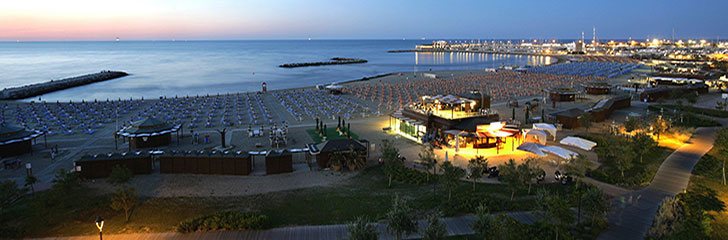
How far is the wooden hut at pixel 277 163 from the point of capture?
1915 cm

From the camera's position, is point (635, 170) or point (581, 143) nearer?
point (635, 170)

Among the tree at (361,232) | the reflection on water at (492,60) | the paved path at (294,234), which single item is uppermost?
the reflection on water at (492,60)

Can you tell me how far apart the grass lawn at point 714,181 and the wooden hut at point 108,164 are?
20216 millimetres

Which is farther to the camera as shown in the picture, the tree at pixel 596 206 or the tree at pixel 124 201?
the tree at pixel 124 201

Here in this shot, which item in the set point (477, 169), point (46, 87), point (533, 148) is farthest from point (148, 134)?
point (46, 87)

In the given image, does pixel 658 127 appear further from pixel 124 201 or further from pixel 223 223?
pixel 124 201

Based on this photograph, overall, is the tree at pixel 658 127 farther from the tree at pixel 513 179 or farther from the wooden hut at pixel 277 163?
the wooden hut at pixel 277 163

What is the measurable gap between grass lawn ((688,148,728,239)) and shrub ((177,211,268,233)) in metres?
12.7

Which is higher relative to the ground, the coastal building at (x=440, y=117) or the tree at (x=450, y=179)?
the coastal building at (x=440, y=117)

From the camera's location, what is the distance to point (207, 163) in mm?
19188

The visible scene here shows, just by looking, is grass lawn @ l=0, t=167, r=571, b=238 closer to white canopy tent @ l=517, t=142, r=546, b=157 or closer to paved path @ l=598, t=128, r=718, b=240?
paved path @ l=598, t=128, r=718, b=240

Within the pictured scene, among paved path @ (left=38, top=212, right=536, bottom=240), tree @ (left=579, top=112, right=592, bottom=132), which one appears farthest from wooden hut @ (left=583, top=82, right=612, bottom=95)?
paved path @ (left=38, top=212, right=536, bottom=240)

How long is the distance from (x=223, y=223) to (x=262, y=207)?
1.99m

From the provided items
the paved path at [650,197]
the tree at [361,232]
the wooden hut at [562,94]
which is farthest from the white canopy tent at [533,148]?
the wooden hut at [562,94]
